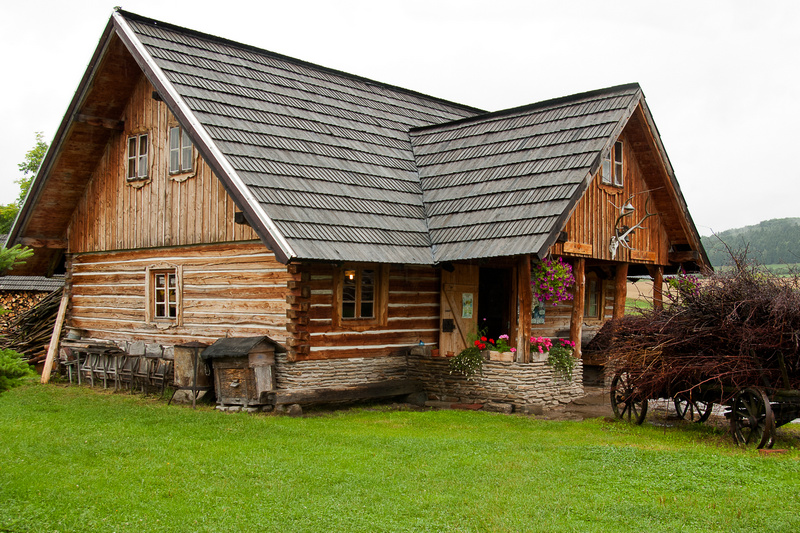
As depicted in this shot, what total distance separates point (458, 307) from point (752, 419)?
6788 mm

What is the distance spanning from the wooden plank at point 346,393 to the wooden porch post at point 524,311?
92.3 inches

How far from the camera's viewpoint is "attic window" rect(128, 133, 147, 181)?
1656 centimetres

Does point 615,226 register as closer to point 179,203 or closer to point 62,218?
point 179,203

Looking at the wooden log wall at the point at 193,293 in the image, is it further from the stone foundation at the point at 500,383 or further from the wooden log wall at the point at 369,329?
the stone foundation at the point at 500,383

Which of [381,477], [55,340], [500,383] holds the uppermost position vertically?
[55,340]

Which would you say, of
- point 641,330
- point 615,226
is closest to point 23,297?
point 615,226

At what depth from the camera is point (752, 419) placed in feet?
31.9

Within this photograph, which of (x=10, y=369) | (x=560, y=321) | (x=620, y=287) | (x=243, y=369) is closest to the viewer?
(x=10, y=369)

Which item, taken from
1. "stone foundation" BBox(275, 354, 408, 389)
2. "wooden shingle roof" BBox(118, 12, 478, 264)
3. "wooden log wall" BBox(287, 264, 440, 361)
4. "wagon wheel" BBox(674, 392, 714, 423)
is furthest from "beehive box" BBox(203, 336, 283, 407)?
"wagon wheel" BBox(674, 392, 714, 423)

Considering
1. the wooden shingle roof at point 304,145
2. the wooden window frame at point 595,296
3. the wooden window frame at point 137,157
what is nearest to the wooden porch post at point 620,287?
the wooden window frame at point 595,296

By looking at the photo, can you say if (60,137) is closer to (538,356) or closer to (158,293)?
(158,293)

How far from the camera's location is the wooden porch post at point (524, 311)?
1362cm

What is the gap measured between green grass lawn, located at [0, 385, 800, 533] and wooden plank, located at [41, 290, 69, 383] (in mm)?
5791

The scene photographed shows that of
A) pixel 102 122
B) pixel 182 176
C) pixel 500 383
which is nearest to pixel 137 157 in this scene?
pixel 102 122
